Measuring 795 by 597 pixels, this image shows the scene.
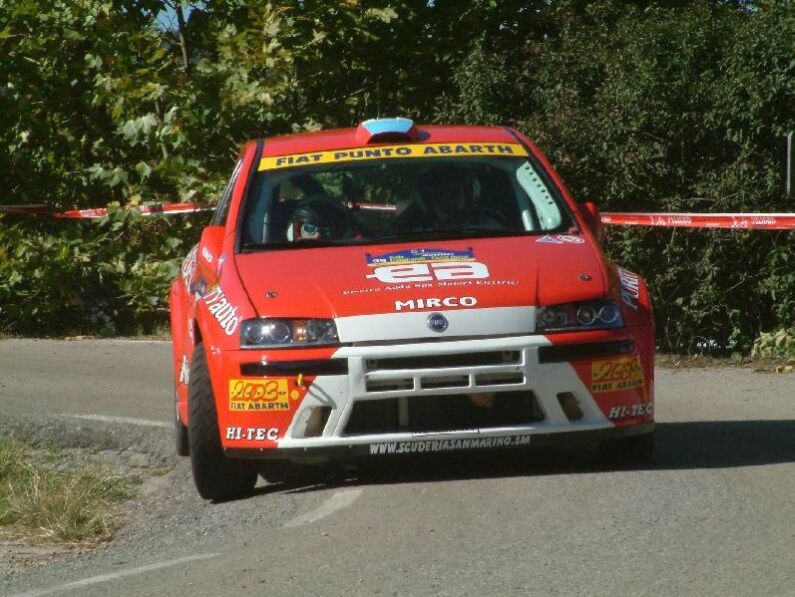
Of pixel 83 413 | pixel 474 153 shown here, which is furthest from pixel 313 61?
pixel 474 153

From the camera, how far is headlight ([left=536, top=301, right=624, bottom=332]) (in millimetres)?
7012

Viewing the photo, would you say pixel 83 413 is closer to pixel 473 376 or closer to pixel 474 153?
pixel 474 153

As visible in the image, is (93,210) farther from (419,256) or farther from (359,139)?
(419,256)

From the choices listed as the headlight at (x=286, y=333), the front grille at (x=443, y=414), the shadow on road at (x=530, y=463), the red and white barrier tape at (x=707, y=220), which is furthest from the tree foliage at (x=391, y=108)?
the headlight at (x=286, y=333)

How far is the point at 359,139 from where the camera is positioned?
28.5 ft

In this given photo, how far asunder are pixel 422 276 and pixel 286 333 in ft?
2.21

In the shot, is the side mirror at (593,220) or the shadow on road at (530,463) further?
the side mirror at (593,220)

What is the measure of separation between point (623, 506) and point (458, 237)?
177cm

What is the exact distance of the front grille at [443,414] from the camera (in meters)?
6.99

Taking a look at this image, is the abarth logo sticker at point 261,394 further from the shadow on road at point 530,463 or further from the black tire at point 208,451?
the shadow on road at point 530,463

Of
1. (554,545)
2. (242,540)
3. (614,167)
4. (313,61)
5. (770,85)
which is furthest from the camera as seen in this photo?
(313,61)

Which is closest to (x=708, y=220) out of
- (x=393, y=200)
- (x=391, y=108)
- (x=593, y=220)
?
(x=593, y=220)

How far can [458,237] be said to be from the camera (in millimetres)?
7859

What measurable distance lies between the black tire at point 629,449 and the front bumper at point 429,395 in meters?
0.36
